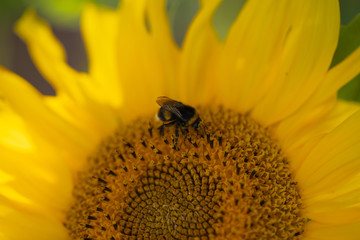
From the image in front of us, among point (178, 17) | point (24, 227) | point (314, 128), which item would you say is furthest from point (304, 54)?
point (24, 227)

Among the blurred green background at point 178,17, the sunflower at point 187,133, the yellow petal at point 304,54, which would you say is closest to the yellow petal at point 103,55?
the sunflower at point 187,133

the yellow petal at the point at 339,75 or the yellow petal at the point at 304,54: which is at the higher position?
the yellow petal at the point at 304,54

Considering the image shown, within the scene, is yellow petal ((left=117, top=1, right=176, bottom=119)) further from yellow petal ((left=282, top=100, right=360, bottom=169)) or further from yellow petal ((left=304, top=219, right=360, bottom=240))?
yellow petal ((left=304, top=219, right=360, bottom=240))

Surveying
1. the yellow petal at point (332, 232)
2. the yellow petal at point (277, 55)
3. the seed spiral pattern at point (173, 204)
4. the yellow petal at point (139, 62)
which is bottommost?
the yellow petal at point (332, 232)

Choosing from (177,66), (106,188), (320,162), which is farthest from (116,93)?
(320,162)

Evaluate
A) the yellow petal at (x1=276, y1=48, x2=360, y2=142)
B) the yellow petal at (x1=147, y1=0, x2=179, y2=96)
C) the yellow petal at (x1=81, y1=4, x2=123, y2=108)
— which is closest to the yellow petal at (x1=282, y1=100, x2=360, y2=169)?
the yellow petal at (x1=276, y1=48, x2=360, y2=142)

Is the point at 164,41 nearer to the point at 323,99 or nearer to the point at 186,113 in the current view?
the point at 186,113

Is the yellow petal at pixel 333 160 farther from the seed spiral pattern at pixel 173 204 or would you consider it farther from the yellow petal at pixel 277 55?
the seed spiral pattern at pixel 173 204
